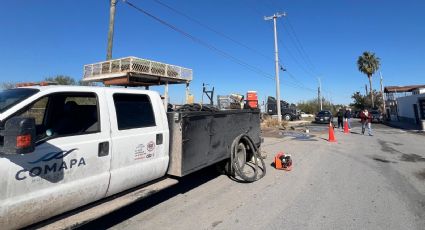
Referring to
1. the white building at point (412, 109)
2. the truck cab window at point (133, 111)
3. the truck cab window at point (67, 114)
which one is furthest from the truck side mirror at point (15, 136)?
the white building at point (412, 109)

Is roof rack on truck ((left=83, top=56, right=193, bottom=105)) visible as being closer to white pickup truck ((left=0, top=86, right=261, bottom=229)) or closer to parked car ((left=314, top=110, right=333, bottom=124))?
white pickup truck ((left=0, top=86, right=261, bottom=229))

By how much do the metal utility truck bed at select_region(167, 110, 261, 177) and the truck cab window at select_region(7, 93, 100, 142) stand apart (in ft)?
4.63

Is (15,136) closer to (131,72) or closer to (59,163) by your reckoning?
(59,163)

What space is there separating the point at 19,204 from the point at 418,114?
3585 centimetres

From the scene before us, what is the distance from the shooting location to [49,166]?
11.0ft

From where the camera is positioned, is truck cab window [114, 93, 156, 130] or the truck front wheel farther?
the truck front wheel

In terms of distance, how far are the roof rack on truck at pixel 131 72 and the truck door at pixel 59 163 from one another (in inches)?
65.6

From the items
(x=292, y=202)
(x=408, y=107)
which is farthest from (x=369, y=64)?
(x=292, y=202)

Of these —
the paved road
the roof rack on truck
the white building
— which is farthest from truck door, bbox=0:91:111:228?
the white building

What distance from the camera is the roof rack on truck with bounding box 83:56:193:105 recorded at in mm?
6133

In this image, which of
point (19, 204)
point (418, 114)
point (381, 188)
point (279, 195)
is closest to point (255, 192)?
point (279, 195)

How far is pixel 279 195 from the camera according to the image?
614 cm

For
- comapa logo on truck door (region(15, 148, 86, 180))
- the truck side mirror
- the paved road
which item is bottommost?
the paved road

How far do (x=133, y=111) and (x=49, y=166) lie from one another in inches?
59.4
